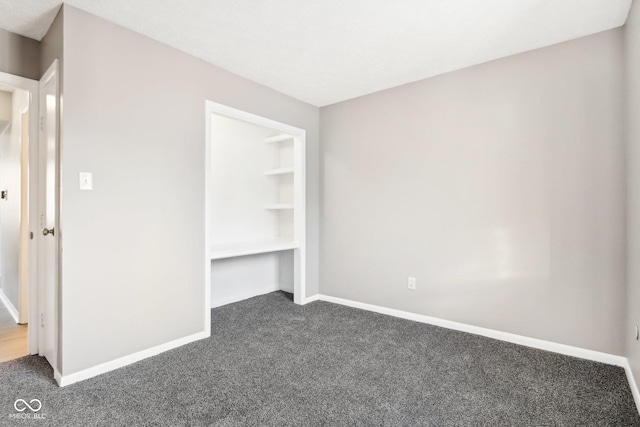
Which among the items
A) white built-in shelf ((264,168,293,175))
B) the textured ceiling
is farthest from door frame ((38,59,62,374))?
white built-in shelf ((264,168,293,175))

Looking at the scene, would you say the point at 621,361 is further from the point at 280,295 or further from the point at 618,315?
the point at 280,295

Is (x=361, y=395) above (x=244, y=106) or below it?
below

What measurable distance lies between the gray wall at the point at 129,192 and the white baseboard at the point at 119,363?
0.12 ft

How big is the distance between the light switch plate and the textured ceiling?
107 cm

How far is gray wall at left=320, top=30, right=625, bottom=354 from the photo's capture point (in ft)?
7.55

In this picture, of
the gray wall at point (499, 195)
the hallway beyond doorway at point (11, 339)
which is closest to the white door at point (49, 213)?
the hallway beyond doorway at point (11, 339)

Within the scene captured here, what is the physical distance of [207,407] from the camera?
179 centimetres

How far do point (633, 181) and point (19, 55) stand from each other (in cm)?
429

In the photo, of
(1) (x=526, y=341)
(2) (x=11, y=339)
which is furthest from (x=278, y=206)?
(1) (x=526, y=341)

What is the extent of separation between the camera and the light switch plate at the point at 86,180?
208 centimetres

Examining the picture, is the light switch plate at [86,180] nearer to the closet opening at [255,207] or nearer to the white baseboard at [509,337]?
the closet opening at [255,207]

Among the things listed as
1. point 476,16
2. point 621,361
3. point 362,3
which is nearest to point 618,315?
point 621,361

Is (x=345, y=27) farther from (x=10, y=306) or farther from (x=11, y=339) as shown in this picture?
(x=10, y=306)

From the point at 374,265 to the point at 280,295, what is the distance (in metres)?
1.38
